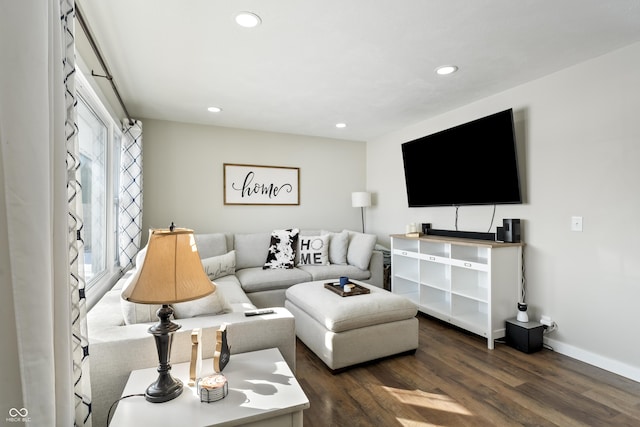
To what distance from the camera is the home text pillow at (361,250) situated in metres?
3.87

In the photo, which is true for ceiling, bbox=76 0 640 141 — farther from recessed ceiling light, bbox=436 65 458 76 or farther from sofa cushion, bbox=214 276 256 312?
sofa cushion, bbox=214 276 256 312

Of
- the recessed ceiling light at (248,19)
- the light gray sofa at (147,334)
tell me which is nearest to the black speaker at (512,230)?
the light gray sofa at (147,334)

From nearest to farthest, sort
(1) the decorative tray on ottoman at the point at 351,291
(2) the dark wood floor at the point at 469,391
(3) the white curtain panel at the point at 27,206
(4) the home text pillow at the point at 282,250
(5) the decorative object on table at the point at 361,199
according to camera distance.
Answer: (3) the white curtain panel at the point at 27,206
(2) the dark wood floor at the point at 469,391
(1) the decorative tray on ottoman at the point at 351,291
(4) the home text pillow at the point at 282,250
(5) the decorative object on table at the point at 361,199

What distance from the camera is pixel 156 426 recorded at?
1012 mm

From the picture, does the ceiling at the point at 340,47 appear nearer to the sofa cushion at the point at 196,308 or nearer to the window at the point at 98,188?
the window at the point at 98,188

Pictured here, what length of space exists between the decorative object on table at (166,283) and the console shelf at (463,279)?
247 cm

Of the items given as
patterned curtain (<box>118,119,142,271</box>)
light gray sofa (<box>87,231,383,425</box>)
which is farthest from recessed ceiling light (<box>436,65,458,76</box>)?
patterned curtain (<box>118,119,142,271</box>)

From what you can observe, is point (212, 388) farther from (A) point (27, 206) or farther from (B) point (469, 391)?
(B) point (469, 391)

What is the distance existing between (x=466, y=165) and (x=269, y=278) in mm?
2414

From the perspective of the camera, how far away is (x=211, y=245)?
3.64 m

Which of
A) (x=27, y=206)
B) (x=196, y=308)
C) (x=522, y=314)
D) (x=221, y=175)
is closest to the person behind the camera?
(x=27, y=206)

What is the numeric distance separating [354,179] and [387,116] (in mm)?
1452

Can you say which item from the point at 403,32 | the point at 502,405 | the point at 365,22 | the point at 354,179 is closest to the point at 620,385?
the point at 502,405

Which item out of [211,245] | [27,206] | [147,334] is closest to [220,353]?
[147,334]
